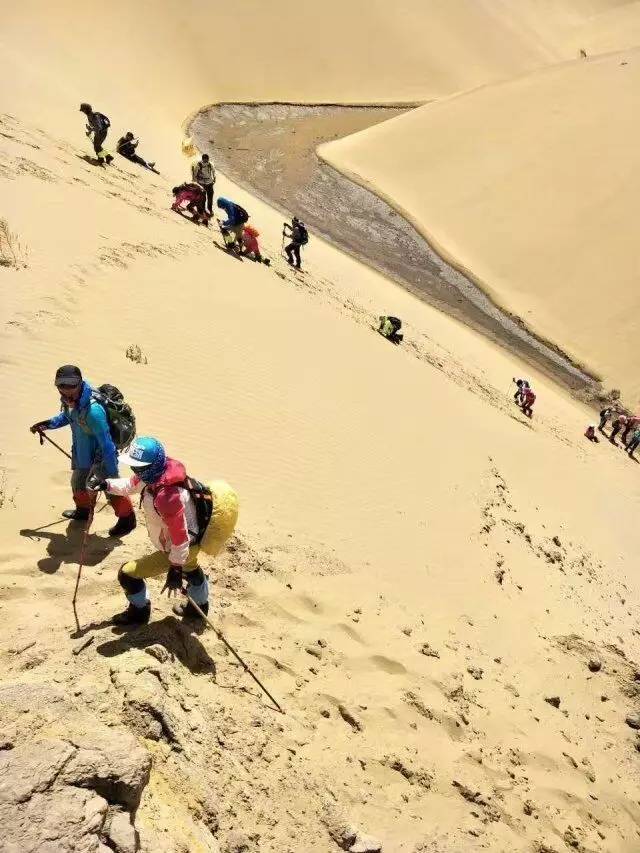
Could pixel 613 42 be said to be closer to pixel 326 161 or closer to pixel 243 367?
pixel 326 161

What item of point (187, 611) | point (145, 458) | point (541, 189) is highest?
point (541, 189)

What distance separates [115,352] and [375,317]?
708 cm

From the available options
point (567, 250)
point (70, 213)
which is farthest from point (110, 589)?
point (567, 250)

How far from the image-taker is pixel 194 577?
430 centimetres

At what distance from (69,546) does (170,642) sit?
48.2 inches

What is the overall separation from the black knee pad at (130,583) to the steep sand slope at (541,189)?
A: 15.7m

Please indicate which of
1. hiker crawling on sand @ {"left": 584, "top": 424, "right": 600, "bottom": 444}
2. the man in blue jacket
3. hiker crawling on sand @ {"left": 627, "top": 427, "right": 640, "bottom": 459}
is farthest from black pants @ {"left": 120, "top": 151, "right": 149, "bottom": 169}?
the man in blue jacket

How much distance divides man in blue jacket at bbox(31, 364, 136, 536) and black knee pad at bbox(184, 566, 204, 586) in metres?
1.00

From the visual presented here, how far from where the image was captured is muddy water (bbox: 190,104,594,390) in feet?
60.1

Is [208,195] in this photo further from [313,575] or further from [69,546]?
[69,546]

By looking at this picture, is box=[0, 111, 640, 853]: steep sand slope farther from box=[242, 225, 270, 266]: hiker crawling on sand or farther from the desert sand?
box=[242, 225, 270, 266]: hiker crawling on sand

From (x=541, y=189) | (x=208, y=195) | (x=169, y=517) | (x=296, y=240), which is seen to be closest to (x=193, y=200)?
(x=208, y=195)

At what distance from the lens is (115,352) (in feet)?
25.5

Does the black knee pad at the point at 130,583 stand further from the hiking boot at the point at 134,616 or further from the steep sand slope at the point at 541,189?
the steep sand slope at the point at 541,189
